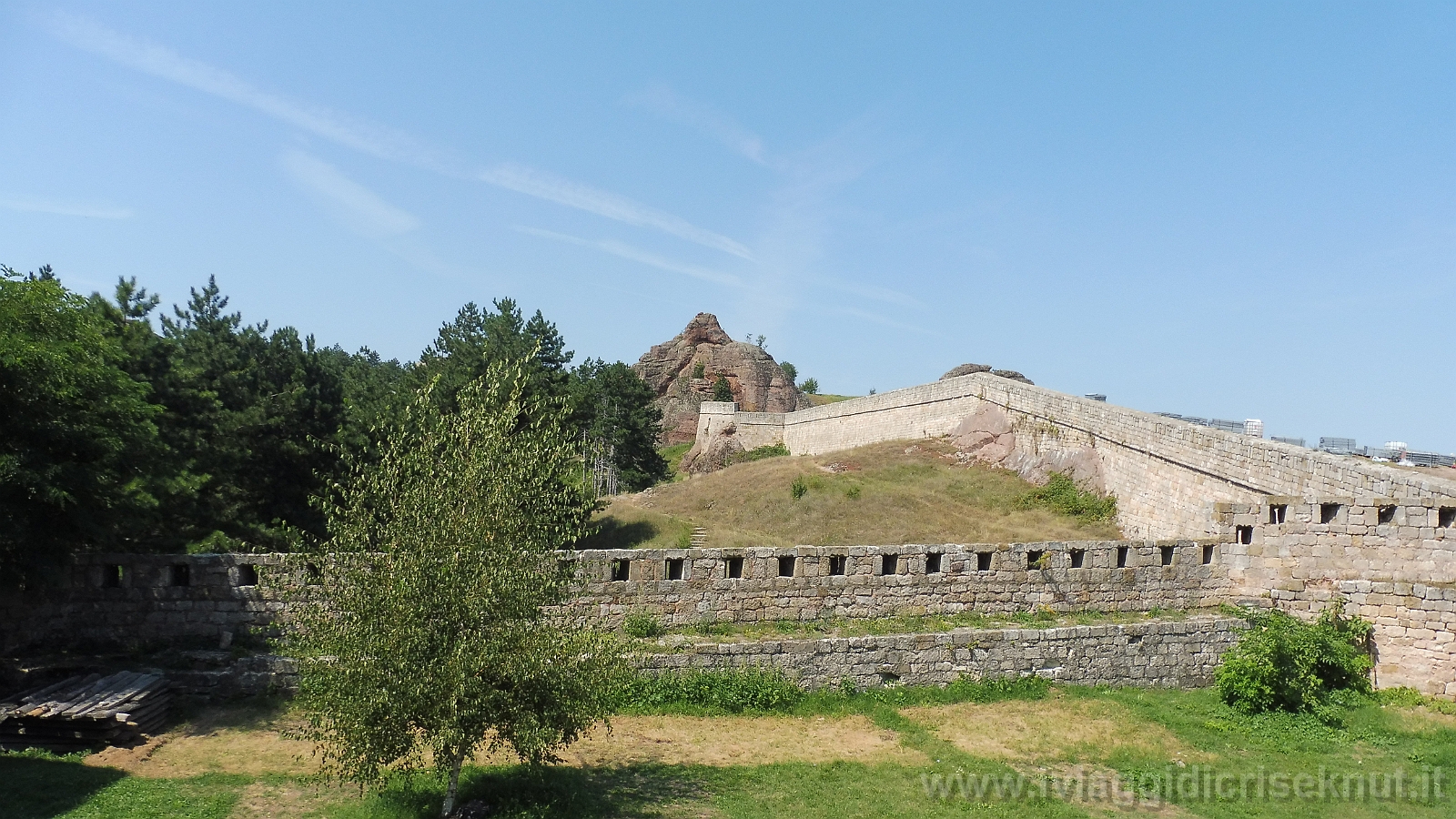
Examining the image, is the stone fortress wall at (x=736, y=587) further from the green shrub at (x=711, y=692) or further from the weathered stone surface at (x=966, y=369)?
the weathered stone surface at (x=966, y=369)

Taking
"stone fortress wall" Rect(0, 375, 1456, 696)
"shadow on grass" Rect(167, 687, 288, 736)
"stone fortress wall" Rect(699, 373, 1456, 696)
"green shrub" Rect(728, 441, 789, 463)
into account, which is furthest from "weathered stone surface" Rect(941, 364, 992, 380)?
"shadow on grass" Rect(167, 687, 288, 736)

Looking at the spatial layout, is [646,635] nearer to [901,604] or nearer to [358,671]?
[901,604]

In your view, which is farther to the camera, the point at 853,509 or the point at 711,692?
the point at 853,509

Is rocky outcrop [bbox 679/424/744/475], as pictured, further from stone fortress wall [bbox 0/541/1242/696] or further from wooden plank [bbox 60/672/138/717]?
wooden plank [bbox 60/672/138/717]

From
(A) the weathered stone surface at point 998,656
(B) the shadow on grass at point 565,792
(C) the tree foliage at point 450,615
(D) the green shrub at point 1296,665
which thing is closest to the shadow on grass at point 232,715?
(B) the shadow on grass at point 565,792

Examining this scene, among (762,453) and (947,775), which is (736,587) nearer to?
(947,775)

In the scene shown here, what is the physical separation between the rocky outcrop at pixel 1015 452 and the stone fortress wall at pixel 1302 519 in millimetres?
298

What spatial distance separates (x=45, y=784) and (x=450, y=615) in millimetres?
4861

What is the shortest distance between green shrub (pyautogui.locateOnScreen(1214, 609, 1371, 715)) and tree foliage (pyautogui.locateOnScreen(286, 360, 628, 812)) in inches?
382

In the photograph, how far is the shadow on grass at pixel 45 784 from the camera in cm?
787

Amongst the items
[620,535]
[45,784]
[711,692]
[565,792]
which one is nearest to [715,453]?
[620,535]

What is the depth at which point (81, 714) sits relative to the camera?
30.9 feet

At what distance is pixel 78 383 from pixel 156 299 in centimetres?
958

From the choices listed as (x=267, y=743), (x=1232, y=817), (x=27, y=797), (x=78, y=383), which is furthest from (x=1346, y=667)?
(x=78, y=383)
